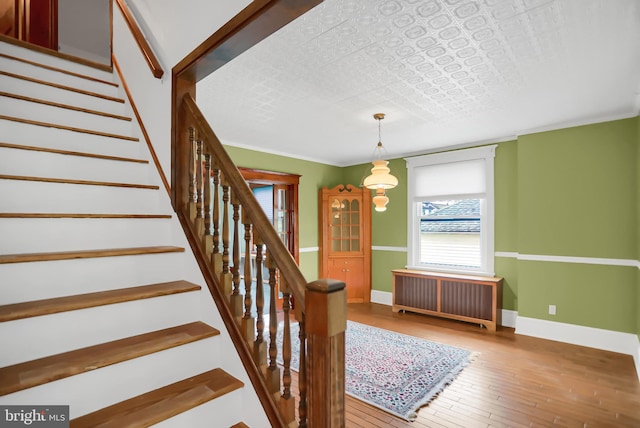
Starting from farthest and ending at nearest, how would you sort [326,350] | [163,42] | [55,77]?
[55,77], [163,42], [326,350]

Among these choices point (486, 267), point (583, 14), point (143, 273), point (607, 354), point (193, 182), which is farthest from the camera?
point (486, 267)

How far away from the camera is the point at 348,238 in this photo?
6188mm

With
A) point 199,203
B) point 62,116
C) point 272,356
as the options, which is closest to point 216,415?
point 272,356

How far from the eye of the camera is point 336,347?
3.69ft

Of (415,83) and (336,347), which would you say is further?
(415,83)

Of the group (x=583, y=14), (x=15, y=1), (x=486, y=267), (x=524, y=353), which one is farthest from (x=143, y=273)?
(x=486, y=267)

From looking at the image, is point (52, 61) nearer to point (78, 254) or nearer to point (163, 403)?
point (78, 254)

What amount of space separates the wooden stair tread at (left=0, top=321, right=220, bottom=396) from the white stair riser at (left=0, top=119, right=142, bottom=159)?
1.45 metres

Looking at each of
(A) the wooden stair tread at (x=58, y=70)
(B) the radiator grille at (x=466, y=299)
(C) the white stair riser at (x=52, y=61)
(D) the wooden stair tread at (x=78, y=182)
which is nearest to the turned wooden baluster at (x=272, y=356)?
(D) the wooden stair tread at (x=78, y=182)

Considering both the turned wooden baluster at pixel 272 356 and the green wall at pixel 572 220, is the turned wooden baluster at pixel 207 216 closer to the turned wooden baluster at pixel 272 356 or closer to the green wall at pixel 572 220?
the turned wooden baluster at pixel 272 356

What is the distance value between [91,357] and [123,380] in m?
0.16

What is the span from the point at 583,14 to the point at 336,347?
2.37 m

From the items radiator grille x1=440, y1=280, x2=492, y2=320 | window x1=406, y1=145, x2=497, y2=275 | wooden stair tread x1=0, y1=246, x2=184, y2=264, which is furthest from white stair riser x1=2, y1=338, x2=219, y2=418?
window x1=406, y1=145, x2=497, y2=275

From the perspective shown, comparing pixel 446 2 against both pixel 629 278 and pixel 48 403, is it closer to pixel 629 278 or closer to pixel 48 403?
pixel 48 403
